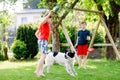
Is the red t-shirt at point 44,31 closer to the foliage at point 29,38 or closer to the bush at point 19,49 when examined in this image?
the bush at point 19,49

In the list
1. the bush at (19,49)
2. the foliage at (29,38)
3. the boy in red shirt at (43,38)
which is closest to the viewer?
the boy in red shirt at (43,38)

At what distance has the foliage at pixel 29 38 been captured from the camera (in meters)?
19.7

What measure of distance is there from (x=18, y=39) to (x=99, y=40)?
5.42 meters

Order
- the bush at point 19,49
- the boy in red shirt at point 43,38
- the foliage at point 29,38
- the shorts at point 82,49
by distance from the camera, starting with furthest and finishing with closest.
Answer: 1. the foliage at point 29,38
2. the bush at point 19,49
3. the shorts at point 82,49
4. the boy in red shirt at point 43,38

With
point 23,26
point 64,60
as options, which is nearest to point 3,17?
point 23,26

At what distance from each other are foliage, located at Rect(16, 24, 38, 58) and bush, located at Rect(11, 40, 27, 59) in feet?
1.04

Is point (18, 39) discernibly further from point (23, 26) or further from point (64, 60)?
point (64, 60)

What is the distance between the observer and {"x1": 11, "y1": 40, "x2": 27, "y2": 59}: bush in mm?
19212

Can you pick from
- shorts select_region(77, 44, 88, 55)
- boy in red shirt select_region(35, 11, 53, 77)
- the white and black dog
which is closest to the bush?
shorts select_region(77, 44, 88, 55)

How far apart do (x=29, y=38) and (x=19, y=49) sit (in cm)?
104

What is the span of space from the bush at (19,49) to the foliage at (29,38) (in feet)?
1.04

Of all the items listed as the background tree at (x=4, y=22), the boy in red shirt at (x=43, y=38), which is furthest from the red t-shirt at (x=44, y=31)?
the background tree at (x=4, y=22)

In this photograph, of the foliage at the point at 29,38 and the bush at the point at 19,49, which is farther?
the foliage at the point at 29,38

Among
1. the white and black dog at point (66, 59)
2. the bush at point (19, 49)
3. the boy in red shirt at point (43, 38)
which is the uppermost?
the boy in red shirt at point (43, 38)
